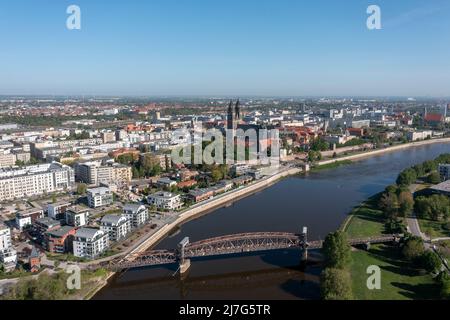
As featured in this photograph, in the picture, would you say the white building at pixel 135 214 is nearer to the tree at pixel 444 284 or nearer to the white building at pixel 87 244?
the white building at pixel 87 244

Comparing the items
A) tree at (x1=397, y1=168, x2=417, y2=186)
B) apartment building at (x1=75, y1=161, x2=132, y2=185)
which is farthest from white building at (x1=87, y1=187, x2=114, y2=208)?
tree at (x1=397, y1=168, x2=417, y2=186)

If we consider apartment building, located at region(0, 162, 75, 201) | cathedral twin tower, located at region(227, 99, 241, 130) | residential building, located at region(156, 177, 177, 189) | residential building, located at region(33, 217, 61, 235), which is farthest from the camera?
cathedral twin tower, located at region(227, 99, 241, 130)

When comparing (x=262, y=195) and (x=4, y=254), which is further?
(x=262, y=195)

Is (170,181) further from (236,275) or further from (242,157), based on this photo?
(236,275)

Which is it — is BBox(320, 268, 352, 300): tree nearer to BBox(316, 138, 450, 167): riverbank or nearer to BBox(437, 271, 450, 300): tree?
BBox(437, 271, 450, 300): tree

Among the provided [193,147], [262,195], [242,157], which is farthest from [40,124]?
[262,195]
